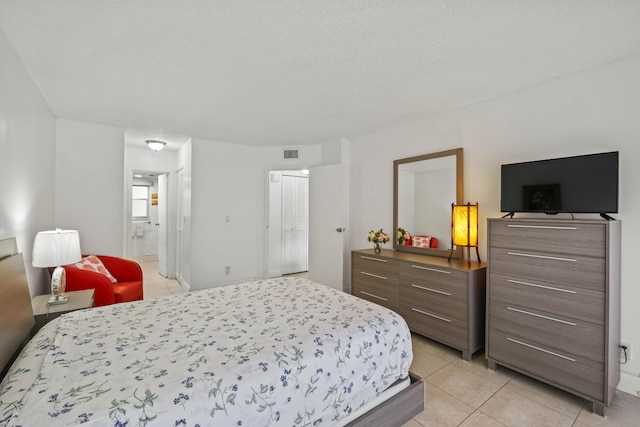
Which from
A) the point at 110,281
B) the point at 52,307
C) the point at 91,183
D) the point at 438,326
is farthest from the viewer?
the point at 91,183

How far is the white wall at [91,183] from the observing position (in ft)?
11.9

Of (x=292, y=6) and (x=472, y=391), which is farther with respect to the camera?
(x=472, y=391)

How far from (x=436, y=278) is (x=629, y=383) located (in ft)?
4.78

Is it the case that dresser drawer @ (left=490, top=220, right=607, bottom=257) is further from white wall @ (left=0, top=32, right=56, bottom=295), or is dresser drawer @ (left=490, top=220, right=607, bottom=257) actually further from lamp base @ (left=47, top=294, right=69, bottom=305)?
white wall @ (left=0, top=32, right=56, bottom=295)

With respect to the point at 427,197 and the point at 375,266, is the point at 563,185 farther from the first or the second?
the point at 375,266

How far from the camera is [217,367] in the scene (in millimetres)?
1272

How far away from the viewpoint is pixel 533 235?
87.0 inches

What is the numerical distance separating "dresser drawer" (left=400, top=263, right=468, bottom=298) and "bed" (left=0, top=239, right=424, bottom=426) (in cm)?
101

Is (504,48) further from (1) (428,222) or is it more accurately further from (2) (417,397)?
(2) (417,397)

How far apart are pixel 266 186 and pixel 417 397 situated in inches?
157

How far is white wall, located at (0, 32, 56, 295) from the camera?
6.59 ft

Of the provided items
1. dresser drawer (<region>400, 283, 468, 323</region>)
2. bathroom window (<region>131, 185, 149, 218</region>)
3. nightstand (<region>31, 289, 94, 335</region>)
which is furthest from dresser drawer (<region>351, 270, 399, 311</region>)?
bathroom window (<region>131, 185, 149, 218</region>)

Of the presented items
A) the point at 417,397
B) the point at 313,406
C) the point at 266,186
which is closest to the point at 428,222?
the point at 417,397

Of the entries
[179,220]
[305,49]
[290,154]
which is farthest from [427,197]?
[179,220]
